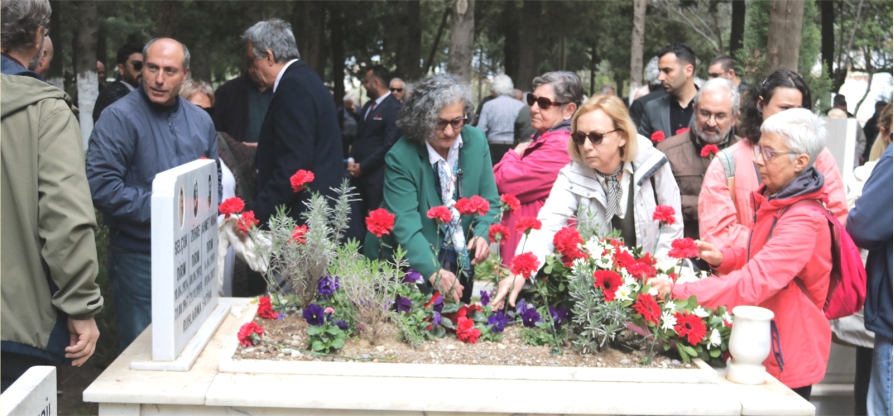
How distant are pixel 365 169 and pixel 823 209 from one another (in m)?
3.99

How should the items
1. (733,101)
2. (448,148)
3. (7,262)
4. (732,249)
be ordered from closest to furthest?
(7,262), (732,249), (448,148), (733,101)

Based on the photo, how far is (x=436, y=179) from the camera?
12.8ft

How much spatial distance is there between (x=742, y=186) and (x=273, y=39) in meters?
2.54

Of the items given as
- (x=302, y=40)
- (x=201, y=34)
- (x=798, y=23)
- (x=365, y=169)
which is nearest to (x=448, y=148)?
(x=365, y=169)

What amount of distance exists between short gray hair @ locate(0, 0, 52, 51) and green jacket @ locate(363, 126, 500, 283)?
1.67 meters

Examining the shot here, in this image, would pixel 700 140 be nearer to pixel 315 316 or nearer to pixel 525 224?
pixel 525 224

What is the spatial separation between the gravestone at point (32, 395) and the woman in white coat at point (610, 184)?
204 centimetres

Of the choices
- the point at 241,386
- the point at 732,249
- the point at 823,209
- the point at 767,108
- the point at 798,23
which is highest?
the point at 798,23

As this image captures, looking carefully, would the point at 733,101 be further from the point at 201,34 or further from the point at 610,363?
the point at 201,34

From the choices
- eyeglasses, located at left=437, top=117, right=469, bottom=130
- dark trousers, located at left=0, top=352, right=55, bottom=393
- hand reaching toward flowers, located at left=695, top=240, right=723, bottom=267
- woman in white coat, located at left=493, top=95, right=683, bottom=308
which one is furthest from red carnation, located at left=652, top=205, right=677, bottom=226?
dark trousers, located at left=0, top=352, right=55, bottom=393

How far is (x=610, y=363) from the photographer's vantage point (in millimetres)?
3014

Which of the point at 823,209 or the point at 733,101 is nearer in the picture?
the point at 823,209

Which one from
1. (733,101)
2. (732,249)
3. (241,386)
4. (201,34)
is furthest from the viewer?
(201,34)

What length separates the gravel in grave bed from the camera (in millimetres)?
2988
